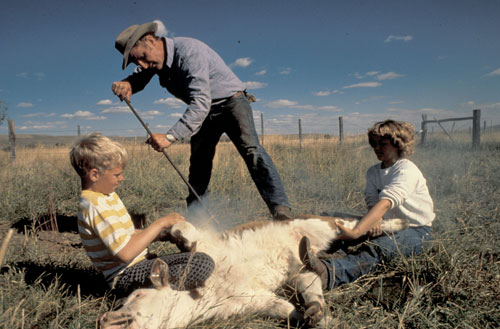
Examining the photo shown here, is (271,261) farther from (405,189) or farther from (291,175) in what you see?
(291,175)

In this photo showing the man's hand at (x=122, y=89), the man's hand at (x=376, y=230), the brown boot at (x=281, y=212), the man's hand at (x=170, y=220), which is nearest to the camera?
the man's hand at (x=170, y=220)

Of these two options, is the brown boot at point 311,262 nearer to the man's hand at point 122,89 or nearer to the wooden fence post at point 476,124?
the man's hand at point 122,89

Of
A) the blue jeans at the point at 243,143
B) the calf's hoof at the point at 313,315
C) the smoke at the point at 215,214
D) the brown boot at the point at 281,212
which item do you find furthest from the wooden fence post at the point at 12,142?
the calf's hoof at the point at 313,315

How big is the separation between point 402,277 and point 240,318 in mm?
1223

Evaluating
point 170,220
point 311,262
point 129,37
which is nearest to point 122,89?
point 129,37

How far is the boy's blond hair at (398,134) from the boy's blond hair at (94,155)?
81.2 inches

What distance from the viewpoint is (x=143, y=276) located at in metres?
1.86

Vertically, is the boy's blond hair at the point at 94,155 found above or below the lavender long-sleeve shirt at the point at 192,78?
below

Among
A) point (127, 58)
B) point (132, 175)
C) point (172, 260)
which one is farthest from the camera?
point (132, 175)

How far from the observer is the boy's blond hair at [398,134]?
2541 millimetres

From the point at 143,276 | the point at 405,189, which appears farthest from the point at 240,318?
the point at 405,189

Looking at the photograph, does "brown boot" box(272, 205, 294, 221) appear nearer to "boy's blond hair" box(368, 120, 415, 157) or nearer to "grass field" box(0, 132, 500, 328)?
"grass field" box(0, 132, 500, 328)

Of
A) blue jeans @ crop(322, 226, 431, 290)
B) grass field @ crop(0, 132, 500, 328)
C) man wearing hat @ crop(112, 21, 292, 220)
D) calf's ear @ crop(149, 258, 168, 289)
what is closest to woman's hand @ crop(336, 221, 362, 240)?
blue jeans @ crop(322, 226, 431, 290)

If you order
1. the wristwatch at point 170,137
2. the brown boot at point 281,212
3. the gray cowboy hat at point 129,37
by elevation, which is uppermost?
the gray cowboy hat at point 129,37
